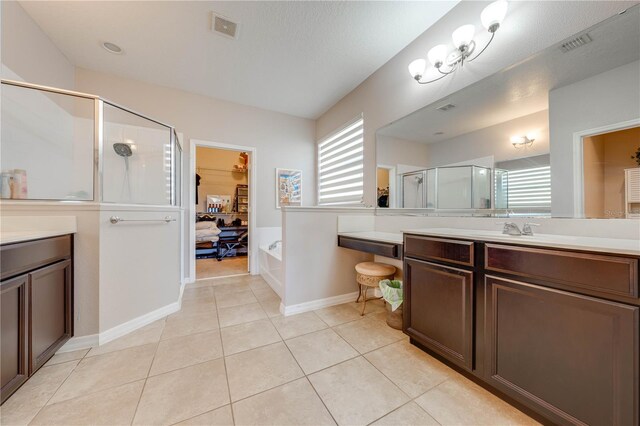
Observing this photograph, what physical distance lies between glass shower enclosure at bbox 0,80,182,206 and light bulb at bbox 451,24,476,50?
2978 millimetres

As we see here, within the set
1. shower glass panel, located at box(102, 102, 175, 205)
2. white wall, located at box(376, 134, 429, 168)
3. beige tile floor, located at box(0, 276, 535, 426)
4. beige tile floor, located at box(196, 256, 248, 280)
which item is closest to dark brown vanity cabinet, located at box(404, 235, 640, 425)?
beige tile floor, located at box(0, 276, 535, 426)

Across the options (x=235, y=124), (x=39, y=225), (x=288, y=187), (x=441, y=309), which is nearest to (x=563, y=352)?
(x=441, y=309)

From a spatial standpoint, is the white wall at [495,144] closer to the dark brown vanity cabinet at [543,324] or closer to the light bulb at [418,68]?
the light bulb at [418,68]

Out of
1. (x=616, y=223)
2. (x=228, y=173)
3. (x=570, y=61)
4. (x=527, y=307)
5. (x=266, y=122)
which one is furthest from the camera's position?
(x=228, y=173)

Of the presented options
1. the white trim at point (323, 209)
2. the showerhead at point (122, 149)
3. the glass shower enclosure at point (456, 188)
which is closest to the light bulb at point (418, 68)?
the glass shower enclosure at point (456, 188)

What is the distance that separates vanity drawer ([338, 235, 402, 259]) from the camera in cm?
191

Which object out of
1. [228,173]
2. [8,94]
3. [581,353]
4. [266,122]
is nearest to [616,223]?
[581,353]

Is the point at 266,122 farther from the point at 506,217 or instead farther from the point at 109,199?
the point at 506,217

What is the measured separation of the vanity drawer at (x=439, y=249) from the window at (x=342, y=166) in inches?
59.8

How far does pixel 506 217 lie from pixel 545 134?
0.60 m

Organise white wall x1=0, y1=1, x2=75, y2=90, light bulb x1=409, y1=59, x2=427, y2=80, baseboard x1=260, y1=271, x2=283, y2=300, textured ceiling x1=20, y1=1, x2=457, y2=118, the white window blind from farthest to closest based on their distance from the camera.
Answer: baseboard x1=260, y1=271, x2=283, y2=300
light bulb x1=409, y1=59, x2=427, y2=80
textured ceiling x1=20, y1=1, x2=457, y2=118
white wall x1=0, y1=1, x2=75, y2=90
the white window blind

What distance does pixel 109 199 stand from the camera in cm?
194

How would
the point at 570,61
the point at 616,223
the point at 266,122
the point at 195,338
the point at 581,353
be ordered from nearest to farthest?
the point at 581,353 < the point at 616,223 < the point at 570,61 < the point at 195,338 < the point at 266,122

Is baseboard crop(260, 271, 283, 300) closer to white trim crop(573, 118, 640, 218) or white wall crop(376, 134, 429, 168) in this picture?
white wall crop(376, 134, 429, 168)
